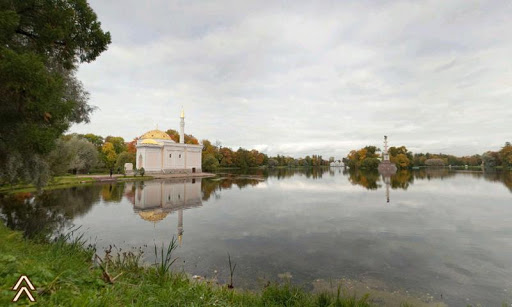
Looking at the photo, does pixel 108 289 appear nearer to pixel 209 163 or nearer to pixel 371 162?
pixel 209 163

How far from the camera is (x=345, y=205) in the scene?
18.9 metres

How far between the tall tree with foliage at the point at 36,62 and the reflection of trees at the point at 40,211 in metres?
2.81

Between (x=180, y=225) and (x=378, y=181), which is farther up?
(x=378, y=181)

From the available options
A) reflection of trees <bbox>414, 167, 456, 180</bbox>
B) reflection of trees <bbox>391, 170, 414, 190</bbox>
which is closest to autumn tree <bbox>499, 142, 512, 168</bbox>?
reflection of trees <bbox>414, 167, 456, 180</bbox>

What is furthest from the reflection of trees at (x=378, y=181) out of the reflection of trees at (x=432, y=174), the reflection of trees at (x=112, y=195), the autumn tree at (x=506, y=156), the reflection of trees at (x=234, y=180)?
the autumn tree at (x=506, y=156)

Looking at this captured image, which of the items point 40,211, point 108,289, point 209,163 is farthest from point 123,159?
point 108,289

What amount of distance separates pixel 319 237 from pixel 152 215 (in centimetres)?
969

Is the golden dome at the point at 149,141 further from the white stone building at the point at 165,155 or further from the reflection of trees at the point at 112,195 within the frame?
the reflection of trees at the point at 112,195

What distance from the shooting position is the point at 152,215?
50.1 ft

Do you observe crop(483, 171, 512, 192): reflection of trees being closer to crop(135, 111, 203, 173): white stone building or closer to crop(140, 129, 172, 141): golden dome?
A: crop(135, 111, 203, 173): white stone building

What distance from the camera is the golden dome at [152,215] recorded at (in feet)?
46.8

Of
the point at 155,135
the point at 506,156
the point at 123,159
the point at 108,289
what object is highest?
the point at 155,135

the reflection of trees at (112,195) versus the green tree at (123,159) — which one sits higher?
the green tree at (123,159)

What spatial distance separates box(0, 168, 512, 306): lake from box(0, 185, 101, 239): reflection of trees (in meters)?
0.05
